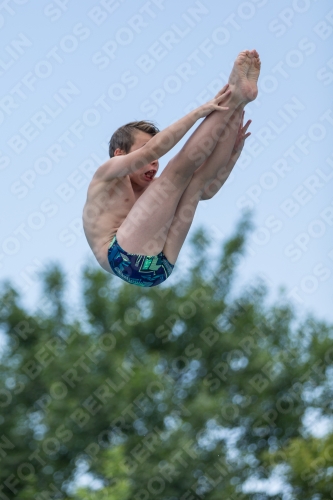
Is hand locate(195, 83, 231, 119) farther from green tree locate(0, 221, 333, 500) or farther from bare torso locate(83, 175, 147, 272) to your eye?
green tree locate(0, 221, 333, 500)

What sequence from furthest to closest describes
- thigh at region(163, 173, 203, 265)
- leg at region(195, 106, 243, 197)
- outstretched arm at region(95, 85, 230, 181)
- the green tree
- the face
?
the green tree
the face
thigh at region(163, 173, 203, 265)
leg at region(195, 106, 243, 197)
outstretched arm at region(95, 85, 230, 181)

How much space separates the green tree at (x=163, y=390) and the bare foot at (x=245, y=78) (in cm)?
757

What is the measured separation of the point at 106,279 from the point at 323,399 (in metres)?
4.01

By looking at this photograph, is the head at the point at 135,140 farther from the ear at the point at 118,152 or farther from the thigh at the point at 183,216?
the thigh at the point at 183,216

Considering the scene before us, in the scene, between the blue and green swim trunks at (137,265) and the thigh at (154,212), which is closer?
the thigh at (154,212)

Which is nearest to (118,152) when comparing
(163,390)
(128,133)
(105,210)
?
(128,133)

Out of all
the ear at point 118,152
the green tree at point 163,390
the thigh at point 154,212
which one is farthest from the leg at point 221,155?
the green tree at point 163,390

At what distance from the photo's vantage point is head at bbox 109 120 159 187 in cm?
377

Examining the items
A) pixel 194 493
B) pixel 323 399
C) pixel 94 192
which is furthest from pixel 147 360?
pixel 94 192

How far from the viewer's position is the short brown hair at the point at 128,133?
3777 millimetres

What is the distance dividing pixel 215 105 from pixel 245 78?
0.18 m

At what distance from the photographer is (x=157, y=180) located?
3541 mm

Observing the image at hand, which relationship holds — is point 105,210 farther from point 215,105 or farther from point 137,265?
point 215,105

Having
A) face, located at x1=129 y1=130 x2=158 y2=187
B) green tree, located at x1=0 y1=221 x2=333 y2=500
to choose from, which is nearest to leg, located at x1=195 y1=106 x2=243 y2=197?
face, located at x1=129 y1=130 x2=158 y2=187
